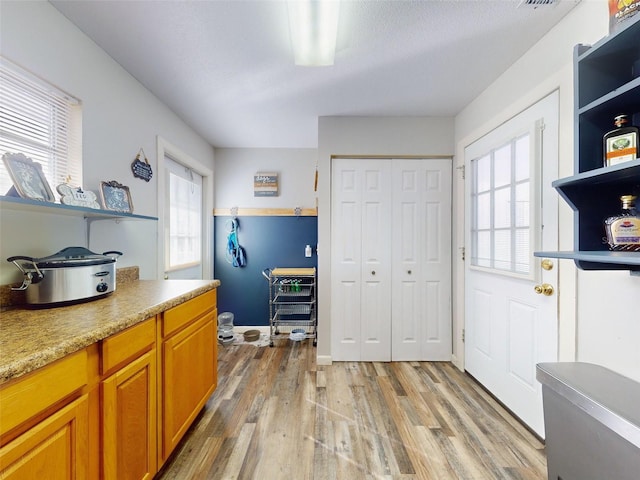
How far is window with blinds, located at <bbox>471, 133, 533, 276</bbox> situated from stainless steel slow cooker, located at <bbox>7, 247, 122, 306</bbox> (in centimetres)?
241

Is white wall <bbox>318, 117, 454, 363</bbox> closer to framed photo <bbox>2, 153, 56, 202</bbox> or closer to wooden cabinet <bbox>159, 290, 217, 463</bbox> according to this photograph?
wooden cabinet <bbox>159, 290, 217, 463</bbox>

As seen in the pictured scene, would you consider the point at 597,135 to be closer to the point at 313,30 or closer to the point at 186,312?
the point at 313,30

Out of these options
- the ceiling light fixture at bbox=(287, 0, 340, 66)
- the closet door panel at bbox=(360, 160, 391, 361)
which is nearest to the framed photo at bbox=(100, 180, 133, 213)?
the ceiling light fixture at bbox=(287, 0, 340, 66)

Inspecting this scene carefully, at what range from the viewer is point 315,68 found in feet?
5.92

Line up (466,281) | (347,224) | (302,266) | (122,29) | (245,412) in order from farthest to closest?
(302,266)
(347,224)
(466,281)
(245,412)
(122,29)

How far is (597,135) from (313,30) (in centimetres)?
140

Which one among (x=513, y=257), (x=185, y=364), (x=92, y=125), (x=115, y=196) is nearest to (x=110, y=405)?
(x=185, y=364)

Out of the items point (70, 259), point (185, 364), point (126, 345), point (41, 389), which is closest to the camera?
point (41, 389)

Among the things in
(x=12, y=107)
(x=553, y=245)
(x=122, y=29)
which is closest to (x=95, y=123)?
(x=12, y=107)

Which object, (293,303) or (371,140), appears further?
(293,303)

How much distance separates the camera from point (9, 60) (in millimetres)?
1198

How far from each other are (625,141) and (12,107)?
2.54 m

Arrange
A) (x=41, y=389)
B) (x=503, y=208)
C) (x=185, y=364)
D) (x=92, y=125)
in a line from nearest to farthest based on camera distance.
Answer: (x=41, y=389), (x=185, y=364), (x=92, y=125), (x=503, y=208)

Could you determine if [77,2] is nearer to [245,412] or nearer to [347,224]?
[347,224]
